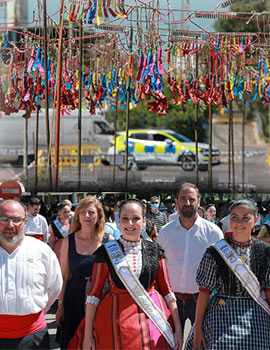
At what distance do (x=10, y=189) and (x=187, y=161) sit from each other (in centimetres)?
1262

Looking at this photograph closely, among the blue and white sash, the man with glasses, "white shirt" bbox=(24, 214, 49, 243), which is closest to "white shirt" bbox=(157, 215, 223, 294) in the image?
the blue and white sash

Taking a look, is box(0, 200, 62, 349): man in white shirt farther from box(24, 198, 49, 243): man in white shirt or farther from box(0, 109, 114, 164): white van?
box(0, 109, 114, 164): white van

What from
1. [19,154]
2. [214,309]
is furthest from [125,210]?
[19,154]

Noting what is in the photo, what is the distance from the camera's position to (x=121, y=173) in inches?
746

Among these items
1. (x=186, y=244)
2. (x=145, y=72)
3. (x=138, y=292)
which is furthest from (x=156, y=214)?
(x=138, y=292)

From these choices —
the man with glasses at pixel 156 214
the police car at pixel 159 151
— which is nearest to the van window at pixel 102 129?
the police car at pixel 159 151

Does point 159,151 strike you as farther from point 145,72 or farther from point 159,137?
point 145,72

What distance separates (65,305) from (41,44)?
8393 mm

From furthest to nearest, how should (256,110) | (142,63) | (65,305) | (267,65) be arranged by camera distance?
(256,110) → (267,65) → (142,63) → (65,305)

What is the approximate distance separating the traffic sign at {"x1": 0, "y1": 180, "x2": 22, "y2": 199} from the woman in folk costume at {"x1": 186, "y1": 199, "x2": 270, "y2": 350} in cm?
668

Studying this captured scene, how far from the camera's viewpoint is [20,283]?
413 centimetres

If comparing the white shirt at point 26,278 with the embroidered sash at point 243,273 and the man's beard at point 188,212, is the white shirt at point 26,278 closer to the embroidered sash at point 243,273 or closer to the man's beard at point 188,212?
the embroidered sash at point 243,273

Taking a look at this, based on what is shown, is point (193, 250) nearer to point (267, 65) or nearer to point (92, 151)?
point (267, 65)

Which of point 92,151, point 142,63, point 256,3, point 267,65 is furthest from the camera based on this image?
point 92,151
